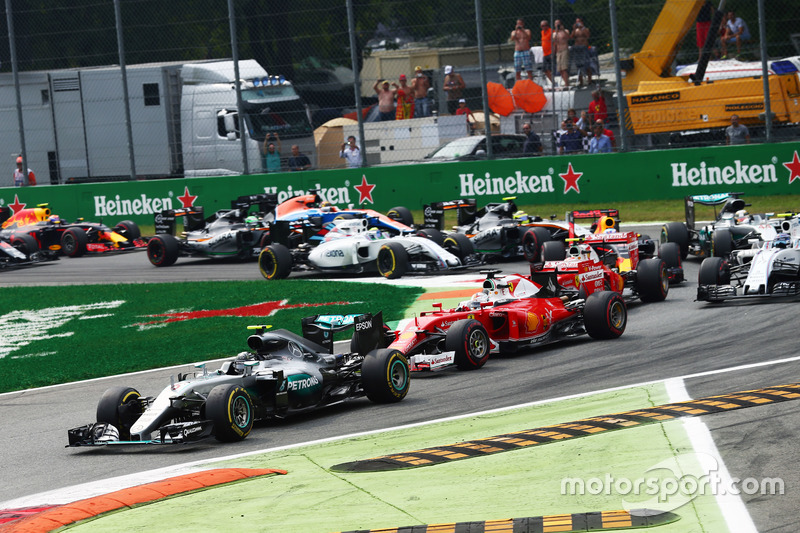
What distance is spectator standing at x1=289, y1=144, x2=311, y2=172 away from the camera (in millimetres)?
28922

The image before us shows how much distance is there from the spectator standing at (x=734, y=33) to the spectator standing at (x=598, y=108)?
3047mm

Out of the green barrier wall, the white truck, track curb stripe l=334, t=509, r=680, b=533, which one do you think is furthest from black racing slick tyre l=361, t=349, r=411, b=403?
the white truck

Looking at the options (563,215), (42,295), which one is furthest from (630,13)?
(42,295)

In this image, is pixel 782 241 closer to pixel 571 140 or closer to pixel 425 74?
pixel 571 140

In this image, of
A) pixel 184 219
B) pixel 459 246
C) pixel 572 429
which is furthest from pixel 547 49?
pixel 572 429

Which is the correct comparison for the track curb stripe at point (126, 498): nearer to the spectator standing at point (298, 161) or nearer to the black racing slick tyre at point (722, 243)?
the black racing slick tyre at point (722, 243)

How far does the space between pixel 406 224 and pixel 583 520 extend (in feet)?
56.1

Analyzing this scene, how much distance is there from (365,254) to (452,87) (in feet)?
27.1

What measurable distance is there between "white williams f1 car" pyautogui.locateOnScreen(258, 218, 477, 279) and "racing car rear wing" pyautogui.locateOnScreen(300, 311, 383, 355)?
25.0 ft

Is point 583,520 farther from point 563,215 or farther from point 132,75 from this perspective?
point 132,75

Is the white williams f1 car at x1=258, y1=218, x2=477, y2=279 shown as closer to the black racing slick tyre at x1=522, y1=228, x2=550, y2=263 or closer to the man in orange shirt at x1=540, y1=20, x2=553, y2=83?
the black racing slick tyre at x1=522, y1=228, x2=550, y2=263

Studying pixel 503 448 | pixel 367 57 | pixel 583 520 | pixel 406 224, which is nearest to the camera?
pixel 583 520

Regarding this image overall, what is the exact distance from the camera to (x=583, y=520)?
21.1ft

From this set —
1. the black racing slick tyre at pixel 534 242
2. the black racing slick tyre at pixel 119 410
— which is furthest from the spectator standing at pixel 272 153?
the black racing slick tyre at pixel 119 410
